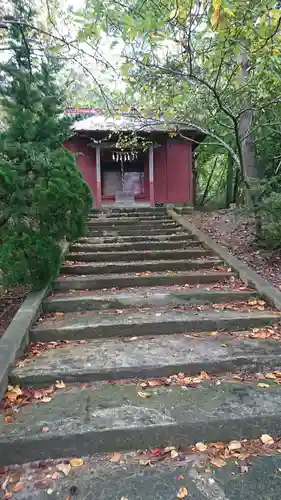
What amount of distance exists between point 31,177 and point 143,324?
1.93m

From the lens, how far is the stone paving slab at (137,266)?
506 cm

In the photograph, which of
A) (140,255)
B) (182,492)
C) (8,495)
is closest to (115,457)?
(182,492)

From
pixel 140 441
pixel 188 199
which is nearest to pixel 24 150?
pixel 140 441

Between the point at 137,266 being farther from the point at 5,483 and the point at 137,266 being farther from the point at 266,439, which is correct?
the point at 5,483

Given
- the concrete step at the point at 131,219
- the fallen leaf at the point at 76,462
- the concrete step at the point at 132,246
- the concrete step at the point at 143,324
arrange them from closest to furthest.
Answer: the fallen leaf at the point at 76,462, the concrete step at the point at 143,324, the concrete step at the point at 132,246, the concrete step at the point at 131,219

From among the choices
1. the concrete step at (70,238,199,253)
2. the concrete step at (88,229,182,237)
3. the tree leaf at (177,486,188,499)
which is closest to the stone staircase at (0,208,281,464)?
the tree leaf at (177,486,188,499)

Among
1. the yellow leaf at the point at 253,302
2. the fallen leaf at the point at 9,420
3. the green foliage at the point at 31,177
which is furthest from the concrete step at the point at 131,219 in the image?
the fallen leaf at the point at 9,420

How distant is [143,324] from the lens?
3.34 m

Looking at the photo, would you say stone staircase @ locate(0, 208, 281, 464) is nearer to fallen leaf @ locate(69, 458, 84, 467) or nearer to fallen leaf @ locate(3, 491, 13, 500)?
fallen leaf @ locate(69, 458, 84, 467)

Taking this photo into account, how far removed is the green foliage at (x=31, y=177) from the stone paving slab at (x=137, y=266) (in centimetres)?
90

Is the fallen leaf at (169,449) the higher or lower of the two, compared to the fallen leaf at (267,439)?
lower

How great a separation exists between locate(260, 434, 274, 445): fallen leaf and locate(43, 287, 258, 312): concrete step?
1.96 meters

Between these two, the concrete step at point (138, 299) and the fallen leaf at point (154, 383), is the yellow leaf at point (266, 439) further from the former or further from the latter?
the concrete step at point (138, 299)

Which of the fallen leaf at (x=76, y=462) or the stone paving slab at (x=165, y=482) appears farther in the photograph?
the fallen leaf at (x=76, y=462)
